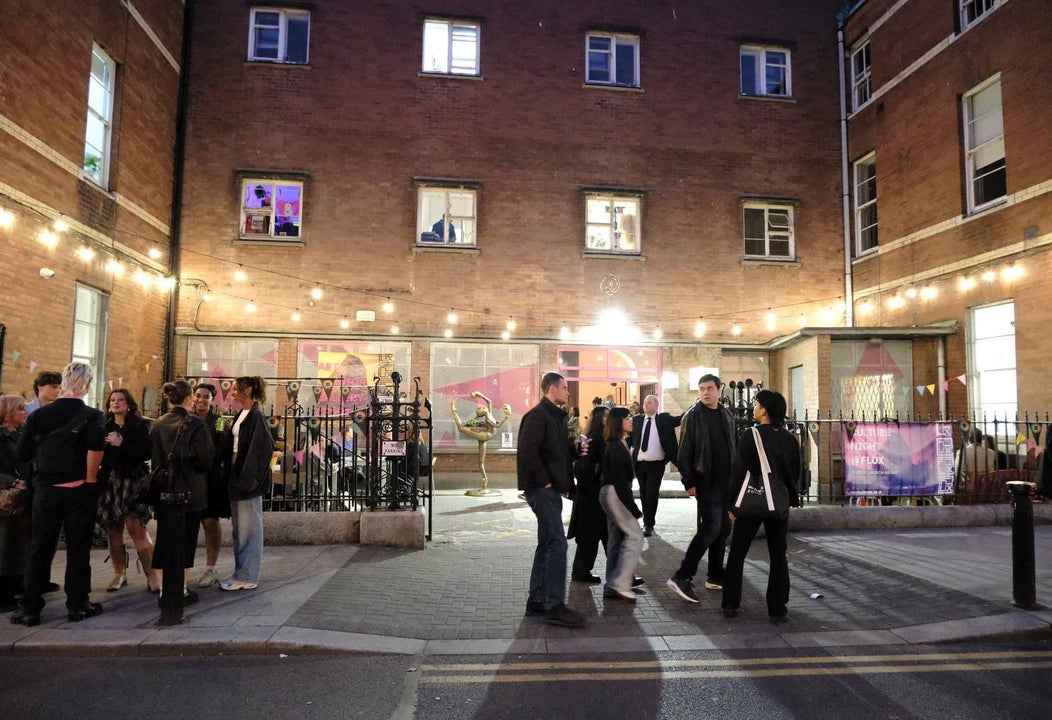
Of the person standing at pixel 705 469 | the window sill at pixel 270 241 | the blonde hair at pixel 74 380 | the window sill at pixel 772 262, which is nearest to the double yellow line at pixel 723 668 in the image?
the person standing at pixel 705 469

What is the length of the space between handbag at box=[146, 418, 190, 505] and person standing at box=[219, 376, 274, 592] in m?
0.54

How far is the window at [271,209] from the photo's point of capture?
Result: 14.4 meters

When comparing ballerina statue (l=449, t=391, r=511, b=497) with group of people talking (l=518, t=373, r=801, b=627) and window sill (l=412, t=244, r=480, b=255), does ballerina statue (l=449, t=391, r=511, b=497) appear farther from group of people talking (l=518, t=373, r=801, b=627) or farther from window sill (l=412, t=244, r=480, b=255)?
group of people talking (l=518, t=373, r=801, b=627)

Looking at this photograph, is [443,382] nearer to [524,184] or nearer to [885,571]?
[524,184]

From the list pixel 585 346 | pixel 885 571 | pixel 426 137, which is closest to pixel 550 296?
pixel 585 346

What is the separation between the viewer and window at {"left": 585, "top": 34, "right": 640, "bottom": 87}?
15.7 m

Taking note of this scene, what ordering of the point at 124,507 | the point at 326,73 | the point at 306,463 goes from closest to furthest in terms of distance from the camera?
1. the point at 124,507
2. the point at 306,463
3. the point at 326,73

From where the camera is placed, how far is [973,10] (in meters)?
13.0

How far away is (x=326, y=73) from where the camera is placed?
1470 centimetres

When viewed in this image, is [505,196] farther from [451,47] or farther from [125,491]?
[125,491]

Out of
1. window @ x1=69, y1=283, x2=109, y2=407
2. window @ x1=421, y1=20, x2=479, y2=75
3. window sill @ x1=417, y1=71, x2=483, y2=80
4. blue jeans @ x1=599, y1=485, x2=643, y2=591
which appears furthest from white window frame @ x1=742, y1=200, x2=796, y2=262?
window @ x1=69, y1=283, x2=109, y2=407

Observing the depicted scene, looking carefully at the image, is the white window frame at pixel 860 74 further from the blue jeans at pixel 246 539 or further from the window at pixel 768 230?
the blue jeans at pixel 246 539

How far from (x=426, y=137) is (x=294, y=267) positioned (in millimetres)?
4281

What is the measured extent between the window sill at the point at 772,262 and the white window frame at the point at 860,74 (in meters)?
4.28
